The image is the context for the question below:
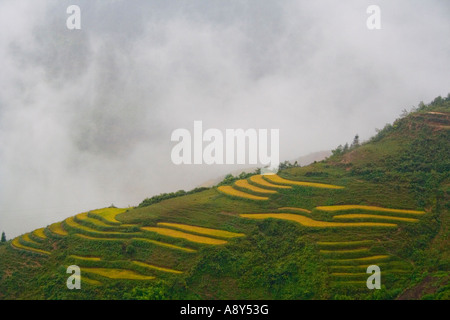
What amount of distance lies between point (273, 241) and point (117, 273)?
9.25m

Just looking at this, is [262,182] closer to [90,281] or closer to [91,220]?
[91,220]

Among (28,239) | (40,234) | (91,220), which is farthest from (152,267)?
(28,239)

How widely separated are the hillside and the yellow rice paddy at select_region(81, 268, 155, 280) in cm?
6

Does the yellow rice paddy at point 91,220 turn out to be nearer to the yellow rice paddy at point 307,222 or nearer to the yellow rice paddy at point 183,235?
the yellow rice paddy at point 183,235

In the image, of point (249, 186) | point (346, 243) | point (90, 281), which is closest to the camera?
point (346, 243)

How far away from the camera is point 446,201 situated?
85.7 feet

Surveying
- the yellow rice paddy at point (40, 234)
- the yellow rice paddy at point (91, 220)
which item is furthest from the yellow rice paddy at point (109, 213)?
the yellow rice paddy at point (40, 234)

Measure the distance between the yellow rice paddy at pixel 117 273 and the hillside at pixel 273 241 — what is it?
0.21ft

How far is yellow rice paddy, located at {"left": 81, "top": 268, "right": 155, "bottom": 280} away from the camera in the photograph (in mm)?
23219

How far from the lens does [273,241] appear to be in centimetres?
2469

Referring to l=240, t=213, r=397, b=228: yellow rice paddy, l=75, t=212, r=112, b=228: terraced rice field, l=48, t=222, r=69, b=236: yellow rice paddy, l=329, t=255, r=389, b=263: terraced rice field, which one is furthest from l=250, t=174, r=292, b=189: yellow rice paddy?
l=48, t=222, r=69, b=236: yellow rice paddy

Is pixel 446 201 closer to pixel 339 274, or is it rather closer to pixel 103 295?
pixel 339 274

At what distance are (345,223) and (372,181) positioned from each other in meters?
5.40

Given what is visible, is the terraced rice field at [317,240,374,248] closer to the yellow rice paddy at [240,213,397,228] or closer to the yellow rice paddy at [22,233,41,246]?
the yellow rice paddy at [240,213,397,228]
